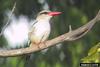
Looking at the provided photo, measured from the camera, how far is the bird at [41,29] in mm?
2285

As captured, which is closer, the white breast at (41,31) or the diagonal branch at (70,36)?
the diagonal branch at (70,36)

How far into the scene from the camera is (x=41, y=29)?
2311 mm

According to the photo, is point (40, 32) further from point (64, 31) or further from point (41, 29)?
point (64, 31)

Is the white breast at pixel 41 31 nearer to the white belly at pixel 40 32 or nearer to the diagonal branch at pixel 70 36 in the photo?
the white belly at pixel 40 32

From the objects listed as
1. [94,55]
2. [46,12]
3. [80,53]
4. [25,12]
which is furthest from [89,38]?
[94,55]

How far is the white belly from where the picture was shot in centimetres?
229

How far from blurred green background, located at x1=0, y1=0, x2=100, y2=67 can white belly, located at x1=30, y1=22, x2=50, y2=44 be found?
3.86ft

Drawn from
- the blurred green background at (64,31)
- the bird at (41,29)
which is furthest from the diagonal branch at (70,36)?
the blurred green background at (64,31)

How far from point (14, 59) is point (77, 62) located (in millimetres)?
555

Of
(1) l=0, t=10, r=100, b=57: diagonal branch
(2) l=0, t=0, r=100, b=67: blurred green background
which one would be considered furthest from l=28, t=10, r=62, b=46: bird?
(2) l=0, t=0, r=100, b=67: blurred green background

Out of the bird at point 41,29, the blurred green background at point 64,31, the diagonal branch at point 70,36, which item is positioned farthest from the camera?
the blurred green background at point 64,31

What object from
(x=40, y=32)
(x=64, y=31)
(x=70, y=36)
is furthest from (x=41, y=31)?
(x=64, y=31)

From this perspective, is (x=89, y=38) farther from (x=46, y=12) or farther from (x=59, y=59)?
(x=46, y=12)

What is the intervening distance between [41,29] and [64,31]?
4.26 feet
